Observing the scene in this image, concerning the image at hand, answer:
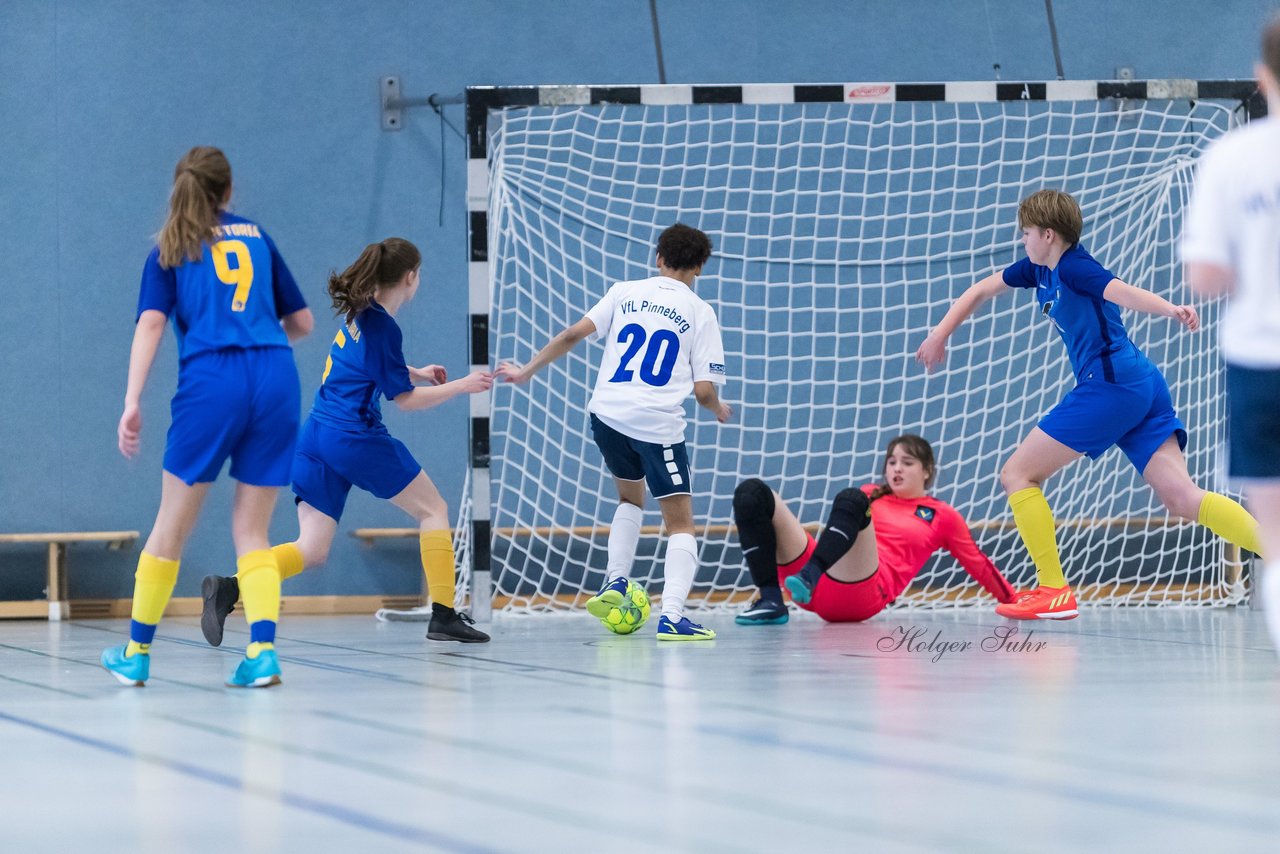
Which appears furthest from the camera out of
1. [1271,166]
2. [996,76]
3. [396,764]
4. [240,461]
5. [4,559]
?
[996,76]

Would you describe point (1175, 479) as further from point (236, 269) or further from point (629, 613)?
point (236, 269)

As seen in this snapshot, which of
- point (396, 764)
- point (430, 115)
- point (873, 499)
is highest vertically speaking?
point (430, 115)

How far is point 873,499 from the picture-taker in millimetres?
6582

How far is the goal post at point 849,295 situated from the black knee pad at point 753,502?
221cm

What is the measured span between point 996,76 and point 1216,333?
181cm

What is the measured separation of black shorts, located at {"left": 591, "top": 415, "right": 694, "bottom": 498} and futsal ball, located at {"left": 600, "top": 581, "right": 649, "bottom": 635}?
0.38 m

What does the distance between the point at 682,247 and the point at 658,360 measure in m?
0.43

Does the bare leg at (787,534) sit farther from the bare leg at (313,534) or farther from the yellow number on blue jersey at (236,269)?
the yellow number on blue jersey at (236,269)

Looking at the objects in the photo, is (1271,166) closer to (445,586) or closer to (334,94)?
(445,586)

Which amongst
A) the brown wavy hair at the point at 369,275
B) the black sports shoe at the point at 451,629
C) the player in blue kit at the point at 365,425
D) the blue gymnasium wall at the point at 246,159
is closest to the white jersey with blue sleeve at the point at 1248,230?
the player in blue kit at the point at 365,425

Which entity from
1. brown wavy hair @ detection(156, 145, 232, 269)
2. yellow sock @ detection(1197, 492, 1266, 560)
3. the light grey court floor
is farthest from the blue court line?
yellow sock @ detection(1197, 492, 1266, 560)

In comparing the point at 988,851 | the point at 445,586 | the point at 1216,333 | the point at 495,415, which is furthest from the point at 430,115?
the point at 988,851

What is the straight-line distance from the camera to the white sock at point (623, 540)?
18.9 feet

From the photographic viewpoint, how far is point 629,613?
5715mm
